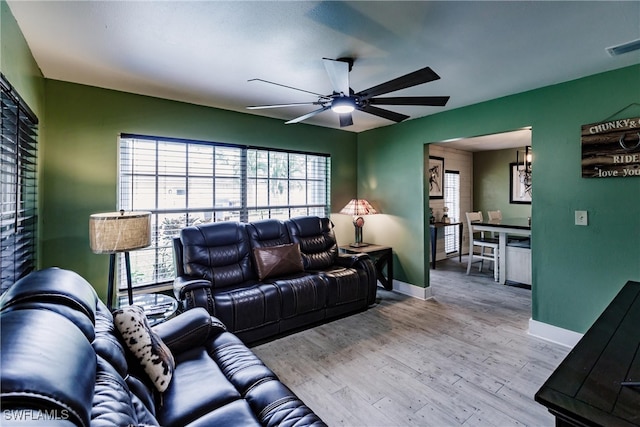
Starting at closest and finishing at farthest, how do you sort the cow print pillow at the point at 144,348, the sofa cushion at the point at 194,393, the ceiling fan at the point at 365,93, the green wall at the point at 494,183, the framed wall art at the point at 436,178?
the sofa cushion at the point at 194,393
the cow print pillow at the point at 144,348
the ceiling fan at the point at 365,93
the framed wall art at the point at 436,178
the green wall at the point at 494,183

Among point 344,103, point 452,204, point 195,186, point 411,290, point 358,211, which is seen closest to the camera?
point 344,103

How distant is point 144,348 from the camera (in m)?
1.51

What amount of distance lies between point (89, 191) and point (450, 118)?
4233mm

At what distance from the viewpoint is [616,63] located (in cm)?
253

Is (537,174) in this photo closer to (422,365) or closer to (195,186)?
(422,365)

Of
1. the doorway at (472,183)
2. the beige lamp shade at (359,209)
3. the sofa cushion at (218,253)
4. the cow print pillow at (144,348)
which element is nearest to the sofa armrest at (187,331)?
the cow print pillow at (144,348)

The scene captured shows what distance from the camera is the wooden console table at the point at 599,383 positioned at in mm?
943

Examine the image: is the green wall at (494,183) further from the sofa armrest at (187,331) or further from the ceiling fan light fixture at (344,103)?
the sofa armrest at (187,331)

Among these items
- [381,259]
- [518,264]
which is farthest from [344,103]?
[518,264]

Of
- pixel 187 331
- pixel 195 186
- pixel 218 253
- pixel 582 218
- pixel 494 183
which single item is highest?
pixel 494 183

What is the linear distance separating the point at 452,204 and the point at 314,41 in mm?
5899

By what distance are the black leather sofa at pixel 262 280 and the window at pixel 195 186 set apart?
0.48 m

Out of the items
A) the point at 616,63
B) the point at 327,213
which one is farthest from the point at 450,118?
the point at 327,213

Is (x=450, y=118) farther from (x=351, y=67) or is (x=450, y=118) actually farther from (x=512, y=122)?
(x=351, y=67)
